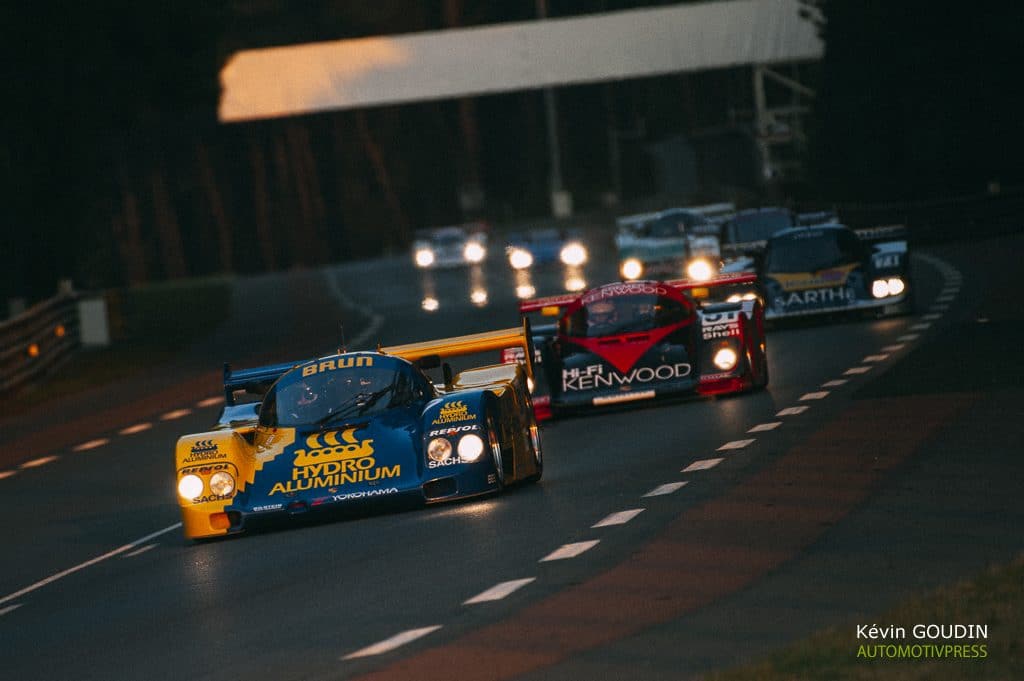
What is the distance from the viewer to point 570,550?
37.3 ft

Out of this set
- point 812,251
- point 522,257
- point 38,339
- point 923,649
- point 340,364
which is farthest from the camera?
point 522,257

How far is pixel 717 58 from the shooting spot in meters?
73.9

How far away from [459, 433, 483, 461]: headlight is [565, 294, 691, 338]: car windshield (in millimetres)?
6130

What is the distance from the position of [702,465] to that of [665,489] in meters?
1.18

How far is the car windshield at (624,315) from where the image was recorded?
1983 cm

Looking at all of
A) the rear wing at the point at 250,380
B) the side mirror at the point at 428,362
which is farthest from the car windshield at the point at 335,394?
the rear wing at the point at 250,380

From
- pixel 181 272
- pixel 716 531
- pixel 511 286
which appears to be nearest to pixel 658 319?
pixel 716 531

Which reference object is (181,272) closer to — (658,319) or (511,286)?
(511,286)

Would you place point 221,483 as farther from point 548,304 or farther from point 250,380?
point 548,304

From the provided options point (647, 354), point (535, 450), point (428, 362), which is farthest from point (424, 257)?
point (535, 450)

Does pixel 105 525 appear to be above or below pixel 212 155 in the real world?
below

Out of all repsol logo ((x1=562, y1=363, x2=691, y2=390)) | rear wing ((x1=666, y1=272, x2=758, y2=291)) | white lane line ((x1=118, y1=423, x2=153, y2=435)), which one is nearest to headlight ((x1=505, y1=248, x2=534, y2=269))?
white lane line ((x1=118, y1=423, x2=153, y2=435))

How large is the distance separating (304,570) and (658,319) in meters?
8.45

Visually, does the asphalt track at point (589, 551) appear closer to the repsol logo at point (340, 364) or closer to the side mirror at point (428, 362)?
the side mirror at point (428, 362)
